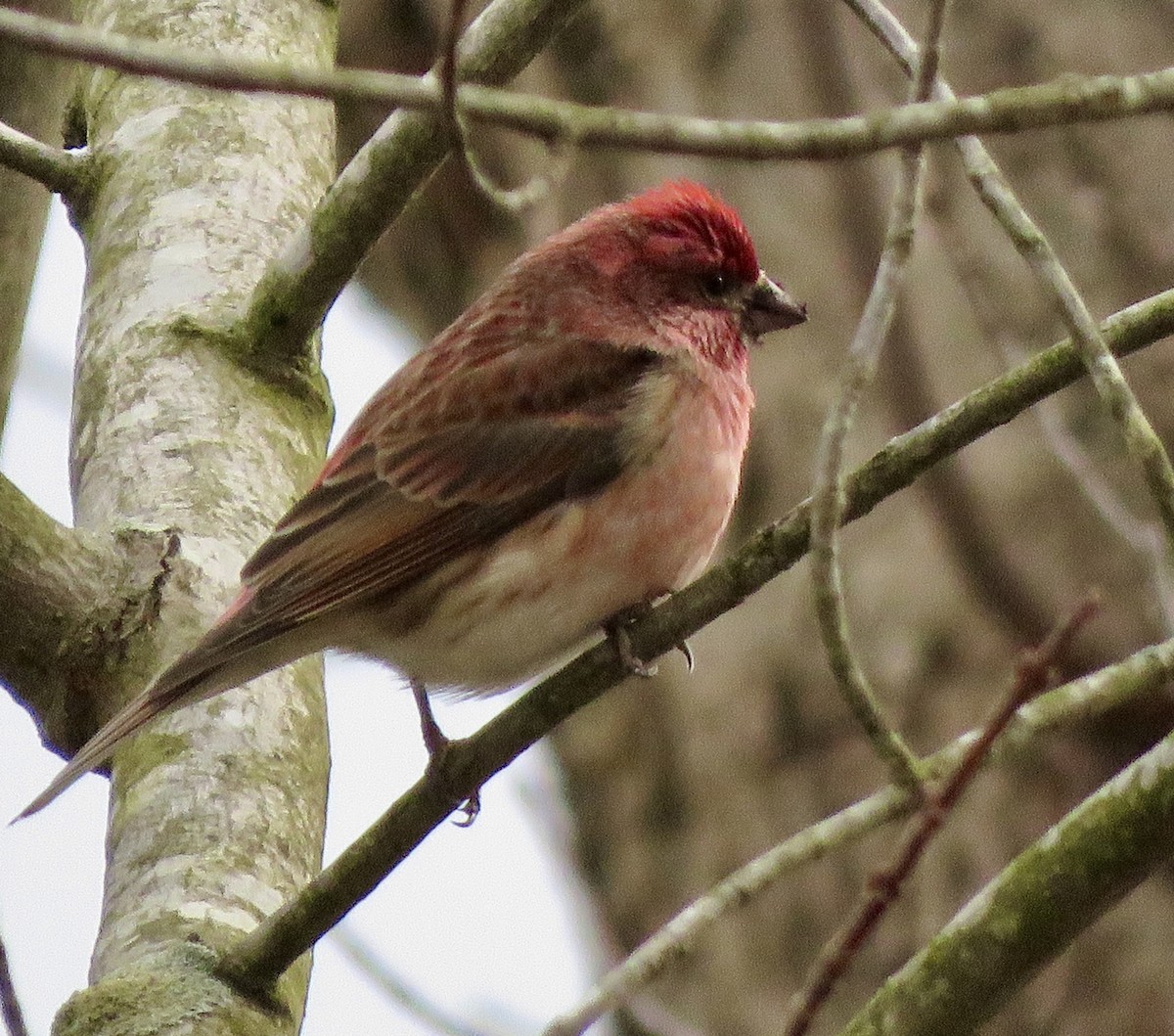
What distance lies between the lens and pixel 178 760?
4551 mm

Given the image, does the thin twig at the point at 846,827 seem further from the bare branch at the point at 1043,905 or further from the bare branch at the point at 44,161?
the bare branch at the point at 44,161

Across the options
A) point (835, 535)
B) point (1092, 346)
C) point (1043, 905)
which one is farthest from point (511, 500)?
point (1043, 905)

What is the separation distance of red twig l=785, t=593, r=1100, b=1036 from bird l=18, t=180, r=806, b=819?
73.9 inches

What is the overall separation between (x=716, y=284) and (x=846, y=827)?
3026 millimetres

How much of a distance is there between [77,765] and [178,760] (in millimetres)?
225

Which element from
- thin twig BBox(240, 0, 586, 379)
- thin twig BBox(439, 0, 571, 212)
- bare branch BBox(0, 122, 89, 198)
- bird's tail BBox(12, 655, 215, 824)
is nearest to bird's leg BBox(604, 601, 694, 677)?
bird's tail BBox(12, 655, 215, 824)

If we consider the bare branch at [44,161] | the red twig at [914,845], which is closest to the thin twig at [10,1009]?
the red twig at [914,845]

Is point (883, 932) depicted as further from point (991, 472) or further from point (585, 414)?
point (585, 414)

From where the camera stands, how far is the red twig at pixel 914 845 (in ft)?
8.60

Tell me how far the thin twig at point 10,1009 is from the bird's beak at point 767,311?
11.5 feet

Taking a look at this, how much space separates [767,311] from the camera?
237 inches

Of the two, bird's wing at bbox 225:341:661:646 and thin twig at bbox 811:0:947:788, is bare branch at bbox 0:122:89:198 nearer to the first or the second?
bird's wing at bbox 225:341:661:646

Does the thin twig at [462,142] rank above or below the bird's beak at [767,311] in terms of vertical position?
below

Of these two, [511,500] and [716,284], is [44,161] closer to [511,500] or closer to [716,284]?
[511,500]
